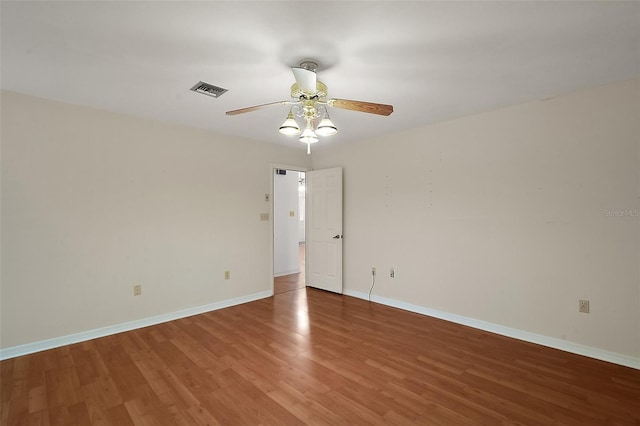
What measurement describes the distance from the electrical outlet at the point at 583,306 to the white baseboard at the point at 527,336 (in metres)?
0.32

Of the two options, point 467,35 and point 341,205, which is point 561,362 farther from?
point 341,205

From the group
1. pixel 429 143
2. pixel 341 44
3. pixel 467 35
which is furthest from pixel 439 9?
pixel 429 143

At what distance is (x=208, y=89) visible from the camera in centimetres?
263

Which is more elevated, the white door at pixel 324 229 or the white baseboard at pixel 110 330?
the white door at pixel 324 229

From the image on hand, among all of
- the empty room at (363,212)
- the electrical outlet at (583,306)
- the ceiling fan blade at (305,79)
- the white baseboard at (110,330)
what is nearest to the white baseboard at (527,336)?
the empty room at (363,212)

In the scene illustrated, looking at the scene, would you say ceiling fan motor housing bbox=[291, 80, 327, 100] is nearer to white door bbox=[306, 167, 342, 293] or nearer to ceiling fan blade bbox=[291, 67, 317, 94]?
ceiling fan blade bbox=[291, 67, 317, 94]

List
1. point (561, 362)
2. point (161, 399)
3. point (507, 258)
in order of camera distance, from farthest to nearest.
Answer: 1. point (507, 258)
2. point (561, 362)
3. point (161, 399)

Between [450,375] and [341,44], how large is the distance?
8.68 ft

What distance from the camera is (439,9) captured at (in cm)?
159

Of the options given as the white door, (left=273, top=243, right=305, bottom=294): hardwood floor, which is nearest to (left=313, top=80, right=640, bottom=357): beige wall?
the white door

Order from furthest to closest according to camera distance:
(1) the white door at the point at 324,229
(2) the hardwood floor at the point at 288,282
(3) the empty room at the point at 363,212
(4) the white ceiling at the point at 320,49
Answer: (2) the hardwood floor at the point at 288,282, (1) the white door at the point at 324,229, (3) the empty room at the point at 363,212, (4) the white ceiling at the point at 320,49

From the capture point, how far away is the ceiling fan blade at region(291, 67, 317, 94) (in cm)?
190

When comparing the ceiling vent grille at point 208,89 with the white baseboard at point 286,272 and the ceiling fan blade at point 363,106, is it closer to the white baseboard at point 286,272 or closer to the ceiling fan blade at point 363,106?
the ceiling fan blade at point 363,106

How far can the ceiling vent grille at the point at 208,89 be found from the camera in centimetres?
254
